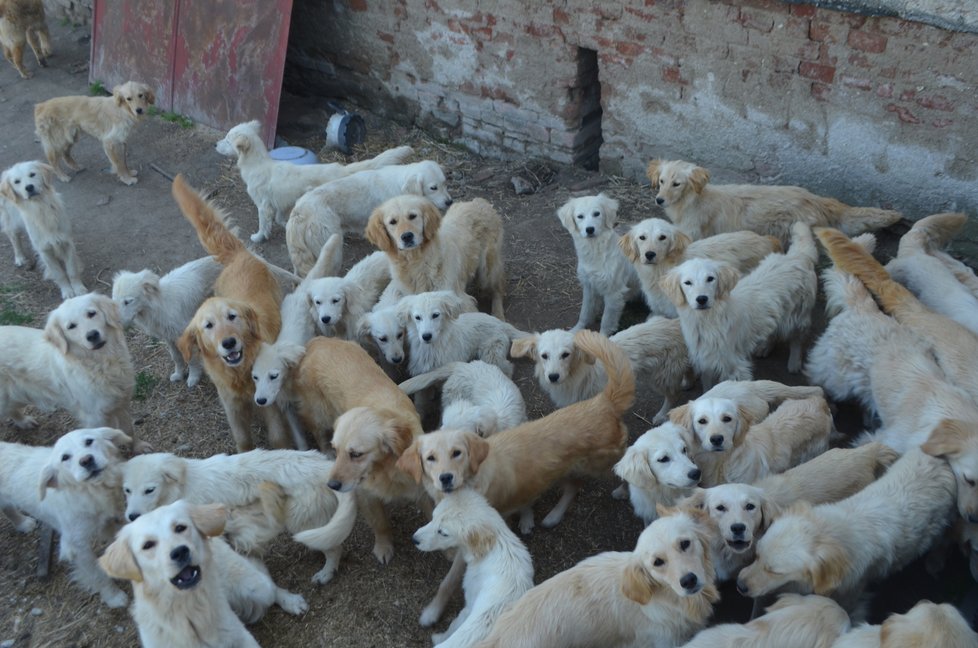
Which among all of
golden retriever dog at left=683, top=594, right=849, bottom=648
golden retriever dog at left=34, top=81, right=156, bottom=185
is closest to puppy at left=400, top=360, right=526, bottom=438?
golden retriever dog at left=683, top=594, right=849, bottom=648

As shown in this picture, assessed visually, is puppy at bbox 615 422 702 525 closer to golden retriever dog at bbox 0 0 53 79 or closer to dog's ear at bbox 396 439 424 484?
dog's ear at bbox 396 439 424 484

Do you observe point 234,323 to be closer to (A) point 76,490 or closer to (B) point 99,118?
(A) point 76,490

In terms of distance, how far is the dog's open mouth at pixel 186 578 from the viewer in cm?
385

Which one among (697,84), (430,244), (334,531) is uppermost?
(697,84)

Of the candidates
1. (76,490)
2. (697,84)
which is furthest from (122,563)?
(697,84)

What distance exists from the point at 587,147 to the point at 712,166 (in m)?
1.41

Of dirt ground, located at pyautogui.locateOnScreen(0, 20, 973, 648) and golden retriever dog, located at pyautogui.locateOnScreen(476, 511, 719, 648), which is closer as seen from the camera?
golden retriever dog, located at pyautogui.locateOnScreen(476, 511, 719, 648)

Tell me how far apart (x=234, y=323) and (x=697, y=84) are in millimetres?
4430

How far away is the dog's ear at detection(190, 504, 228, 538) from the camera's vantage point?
3971mm

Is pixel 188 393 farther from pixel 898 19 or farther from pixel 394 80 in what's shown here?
pixel 898 19

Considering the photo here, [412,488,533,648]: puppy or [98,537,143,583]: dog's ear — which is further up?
[412,488,533,648]: puppy

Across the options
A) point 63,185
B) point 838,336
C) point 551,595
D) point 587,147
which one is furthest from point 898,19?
point 63,185

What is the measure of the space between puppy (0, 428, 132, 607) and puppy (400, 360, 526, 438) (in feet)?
5.87

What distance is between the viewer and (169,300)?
246 inches
